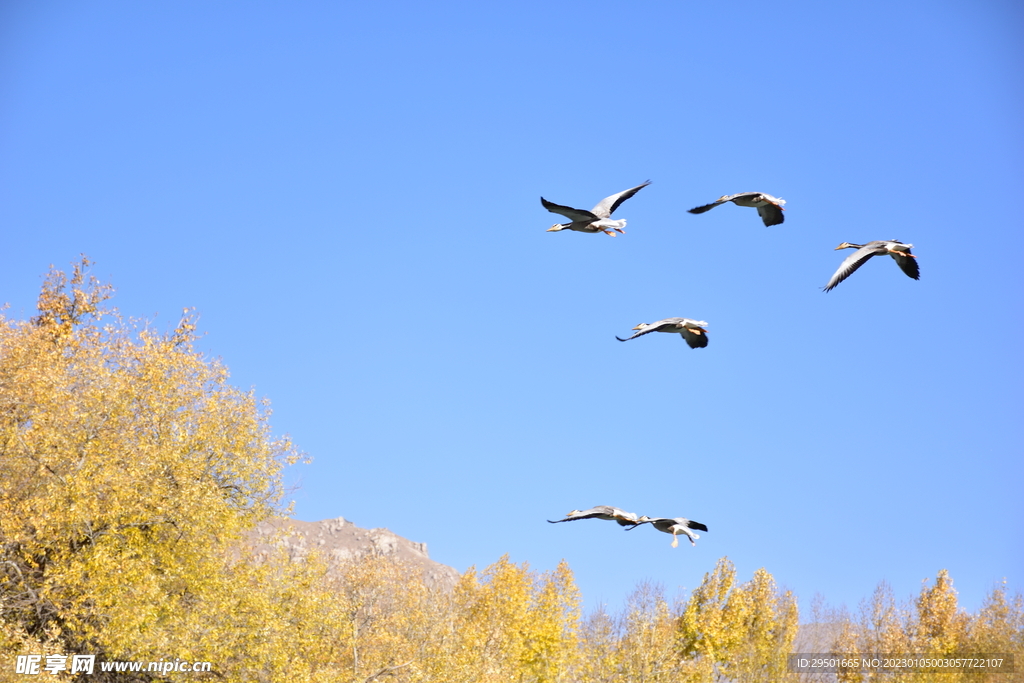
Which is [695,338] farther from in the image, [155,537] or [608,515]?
[155,537]

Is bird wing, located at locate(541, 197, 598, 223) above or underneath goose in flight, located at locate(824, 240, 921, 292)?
above

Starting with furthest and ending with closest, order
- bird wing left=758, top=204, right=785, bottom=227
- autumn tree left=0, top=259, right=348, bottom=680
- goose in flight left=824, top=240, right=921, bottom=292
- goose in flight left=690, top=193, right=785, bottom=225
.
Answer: autumn tree left=0, top=259, right=348, bottom=680 → bird wing left=758, top=204, right=785, bottom=227 → goose in flight left=690, top=193, right=785, bottom=225 → goose in flight left=824, top=240, right=921, bottom=292

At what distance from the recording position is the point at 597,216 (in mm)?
21000

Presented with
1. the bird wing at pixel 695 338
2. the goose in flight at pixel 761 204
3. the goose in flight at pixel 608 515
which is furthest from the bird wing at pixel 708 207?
the goose in flight at pixel 608 515

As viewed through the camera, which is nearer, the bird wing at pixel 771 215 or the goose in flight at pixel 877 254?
the goose in flight at pixel 877 254

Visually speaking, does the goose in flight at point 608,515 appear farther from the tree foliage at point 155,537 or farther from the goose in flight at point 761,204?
the tree foliage at point 155,537

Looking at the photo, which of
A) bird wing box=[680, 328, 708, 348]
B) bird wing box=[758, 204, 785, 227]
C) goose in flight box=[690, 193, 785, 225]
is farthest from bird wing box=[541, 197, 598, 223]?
bird wing box=[758, 204, 785, 227]

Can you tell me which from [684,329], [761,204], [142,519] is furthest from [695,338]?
[142,519]

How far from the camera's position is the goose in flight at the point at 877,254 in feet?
64.3

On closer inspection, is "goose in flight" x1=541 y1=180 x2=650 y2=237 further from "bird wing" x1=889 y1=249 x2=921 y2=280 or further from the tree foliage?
the tree foliage

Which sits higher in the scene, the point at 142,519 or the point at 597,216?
the point at 597,216

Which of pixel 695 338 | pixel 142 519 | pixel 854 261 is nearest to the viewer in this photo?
pixel 854 261

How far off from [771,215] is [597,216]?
13.5 ft

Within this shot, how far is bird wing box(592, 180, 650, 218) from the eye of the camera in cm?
2169
